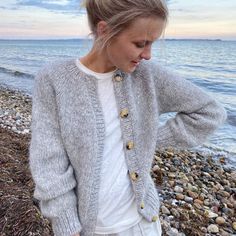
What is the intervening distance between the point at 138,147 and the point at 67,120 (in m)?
0.35

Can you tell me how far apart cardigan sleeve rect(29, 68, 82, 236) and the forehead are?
1.34 feet

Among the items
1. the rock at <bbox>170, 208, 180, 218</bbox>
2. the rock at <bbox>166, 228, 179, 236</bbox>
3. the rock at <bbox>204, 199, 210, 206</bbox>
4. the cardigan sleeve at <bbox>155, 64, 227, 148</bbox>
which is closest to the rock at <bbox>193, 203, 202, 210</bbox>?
the rock at <bbox>204, 199, 210, 206</bbox>

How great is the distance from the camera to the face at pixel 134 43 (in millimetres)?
1505

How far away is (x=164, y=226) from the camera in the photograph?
13.0ft

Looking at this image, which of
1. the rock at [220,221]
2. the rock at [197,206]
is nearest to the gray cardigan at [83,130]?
the rock at [220,221]

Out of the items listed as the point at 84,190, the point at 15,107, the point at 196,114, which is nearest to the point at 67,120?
the point at 84,190

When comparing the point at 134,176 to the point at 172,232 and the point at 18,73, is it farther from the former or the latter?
the point at 18,73

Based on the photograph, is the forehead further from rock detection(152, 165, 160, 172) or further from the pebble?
rock detection(152, 165, 160, 172)

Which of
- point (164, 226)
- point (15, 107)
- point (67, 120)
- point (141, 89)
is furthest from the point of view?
point (15, 107)

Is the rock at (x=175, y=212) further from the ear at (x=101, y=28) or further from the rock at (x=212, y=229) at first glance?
the ear at (x=101, y=28)

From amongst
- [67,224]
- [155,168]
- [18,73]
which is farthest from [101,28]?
[18,73]

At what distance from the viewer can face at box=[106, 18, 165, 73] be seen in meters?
1.50

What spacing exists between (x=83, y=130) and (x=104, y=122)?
0.10m

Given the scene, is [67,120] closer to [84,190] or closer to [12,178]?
[84,190]
